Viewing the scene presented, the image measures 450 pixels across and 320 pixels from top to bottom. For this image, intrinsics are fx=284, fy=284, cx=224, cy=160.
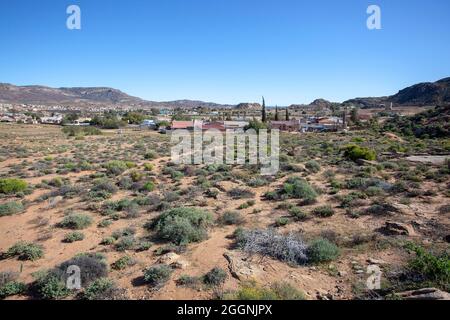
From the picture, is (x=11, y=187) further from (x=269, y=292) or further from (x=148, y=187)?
(x=269, y=292)

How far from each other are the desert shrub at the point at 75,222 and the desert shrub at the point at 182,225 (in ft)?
7.77

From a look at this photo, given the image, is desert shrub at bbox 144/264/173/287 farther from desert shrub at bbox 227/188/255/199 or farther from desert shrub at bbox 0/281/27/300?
desert shrub at bbox 227/188/255/199

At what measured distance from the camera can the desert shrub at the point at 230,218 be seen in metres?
9.95

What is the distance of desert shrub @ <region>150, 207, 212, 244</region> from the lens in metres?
8.59

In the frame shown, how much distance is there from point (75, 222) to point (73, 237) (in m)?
1.13

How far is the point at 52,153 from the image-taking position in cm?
2820

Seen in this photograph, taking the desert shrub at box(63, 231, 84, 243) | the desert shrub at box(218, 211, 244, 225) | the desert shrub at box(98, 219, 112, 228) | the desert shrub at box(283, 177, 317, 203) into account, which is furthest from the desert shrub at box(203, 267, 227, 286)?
the desert shrub at box(283, 177, 317, 203)

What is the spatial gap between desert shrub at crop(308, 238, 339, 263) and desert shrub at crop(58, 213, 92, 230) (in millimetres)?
7492

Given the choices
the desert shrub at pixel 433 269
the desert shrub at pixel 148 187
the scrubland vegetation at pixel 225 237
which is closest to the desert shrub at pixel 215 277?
the scrubland vegetation at pixel 225 237

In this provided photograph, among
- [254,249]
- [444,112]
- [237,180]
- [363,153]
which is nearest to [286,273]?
[254,249]
